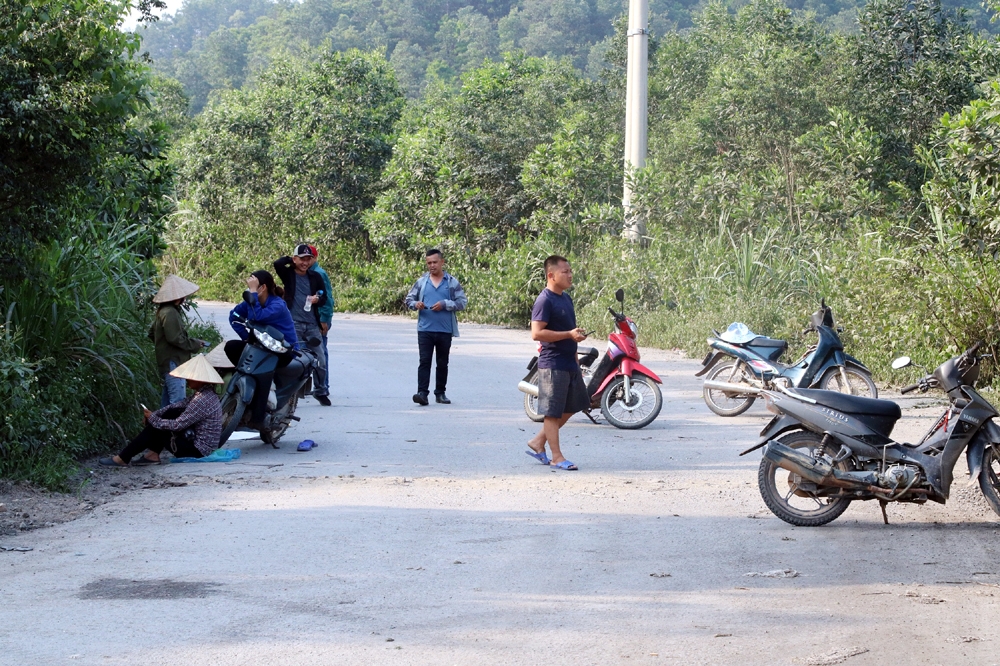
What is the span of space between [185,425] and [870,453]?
543cm

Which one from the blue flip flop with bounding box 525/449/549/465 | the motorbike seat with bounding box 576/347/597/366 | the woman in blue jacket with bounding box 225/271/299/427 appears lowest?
the blue flip flop with bounding box 525/449/549/465

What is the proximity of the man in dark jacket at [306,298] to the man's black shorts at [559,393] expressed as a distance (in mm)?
4269

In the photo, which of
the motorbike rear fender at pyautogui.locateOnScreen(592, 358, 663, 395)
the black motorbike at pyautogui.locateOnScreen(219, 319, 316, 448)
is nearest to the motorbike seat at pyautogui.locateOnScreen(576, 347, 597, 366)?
the motorbike rear fender at pyautogui.locateOnScreen(592, 358, 663, 395)

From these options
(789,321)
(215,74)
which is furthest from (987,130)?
(215,74)

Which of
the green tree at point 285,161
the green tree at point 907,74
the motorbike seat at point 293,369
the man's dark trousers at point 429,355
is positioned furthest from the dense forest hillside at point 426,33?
the motorbike seat at point 293,369

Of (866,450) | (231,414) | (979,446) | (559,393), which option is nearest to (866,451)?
(866,450)

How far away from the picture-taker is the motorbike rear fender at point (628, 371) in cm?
1187

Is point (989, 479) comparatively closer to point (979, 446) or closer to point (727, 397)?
point (979, 446)

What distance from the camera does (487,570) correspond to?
6.58 metres

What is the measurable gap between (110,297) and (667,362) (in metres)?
9.24

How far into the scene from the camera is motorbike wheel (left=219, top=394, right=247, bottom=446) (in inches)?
412

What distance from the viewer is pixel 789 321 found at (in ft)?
56.7

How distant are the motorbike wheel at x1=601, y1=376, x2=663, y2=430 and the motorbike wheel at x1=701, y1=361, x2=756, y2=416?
0.85 metres

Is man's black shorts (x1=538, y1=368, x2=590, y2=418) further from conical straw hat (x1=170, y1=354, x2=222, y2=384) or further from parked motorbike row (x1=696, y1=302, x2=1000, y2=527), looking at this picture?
conical straw hat (x1=170, y1=354, x2=222, y2=384)
